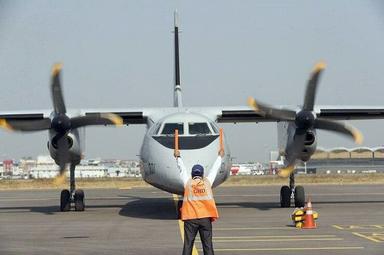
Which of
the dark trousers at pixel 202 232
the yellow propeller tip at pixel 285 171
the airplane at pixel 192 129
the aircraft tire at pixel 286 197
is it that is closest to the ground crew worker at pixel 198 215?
the dark trousers at pixel 202 232

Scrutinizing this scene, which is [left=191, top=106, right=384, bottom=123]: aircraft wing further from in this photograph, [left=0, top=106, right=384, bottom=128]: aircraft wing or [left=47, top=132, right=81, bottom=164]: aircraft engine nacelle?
[left=47, top=132, right=81, bottom=164]: aircraft engine nacelle

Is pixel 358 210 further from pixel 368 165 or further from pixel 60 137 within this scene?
pixel 368 165

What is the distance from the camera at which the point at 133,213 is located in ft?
68.5

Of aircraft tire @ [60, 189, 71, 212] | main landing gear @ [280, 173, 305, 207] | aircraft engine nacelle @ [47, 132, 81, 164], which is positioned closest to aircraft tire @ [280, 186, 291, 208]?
main landing gear @ [280, 173, 305, 207]

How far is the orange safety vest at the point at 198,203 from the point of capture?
9.73 m

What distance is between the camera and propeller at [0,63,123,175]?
65.9 feet

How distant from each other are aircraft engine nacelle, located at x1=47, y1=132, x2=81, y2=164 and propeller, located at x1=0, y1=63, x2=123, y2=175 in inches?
1.4

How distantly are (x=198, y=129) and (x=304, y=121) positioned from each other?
3.57m

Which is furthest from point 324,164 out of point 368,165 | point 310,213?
point 310,213

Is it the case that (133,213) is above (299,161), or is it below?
A: below

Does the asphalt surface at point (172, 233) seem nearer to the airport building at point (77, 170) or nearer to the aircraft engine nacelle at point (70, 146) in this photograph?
the aircraft engine nacelle at point (70, 146)

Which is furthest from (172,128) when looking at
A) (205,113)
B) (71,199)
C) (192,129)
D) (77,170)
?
(77,170)

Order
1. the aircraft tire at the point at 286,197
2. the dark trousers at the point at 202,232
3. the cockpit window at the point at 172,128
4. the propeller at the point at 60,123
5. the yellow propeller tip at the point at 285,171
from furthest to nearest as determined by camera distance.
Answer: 1. the aircraft tire at the point at 286,197
2. the yellow propeller tip at the point at 285,171
3. the propeller at the point at 60,123
4. the cockpit window at the point at 172,128
5. the dark trousers at the point at 202,232

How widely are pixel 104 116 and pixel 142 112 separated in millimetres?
1716
